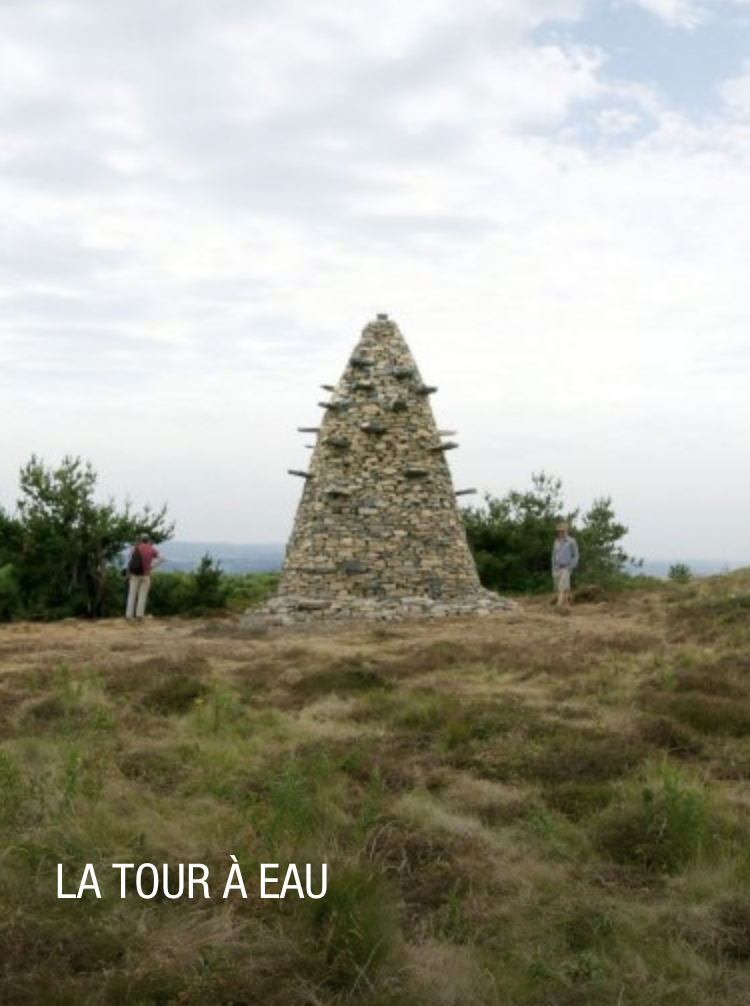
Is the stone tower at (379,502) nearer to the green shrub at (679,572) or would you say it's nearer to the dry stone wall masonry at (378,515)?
the dry stone wall masonry at (378,515)

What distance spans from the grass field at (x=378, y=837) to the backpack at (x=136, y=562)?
820 cm

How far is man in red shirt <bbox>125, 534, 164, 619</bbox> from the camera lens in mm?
20422

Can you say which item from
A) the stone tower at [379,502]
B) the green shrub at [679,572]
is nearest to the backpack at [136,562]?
the stone tower at [379,502]

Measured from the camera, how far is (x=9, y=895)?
5.31 metres

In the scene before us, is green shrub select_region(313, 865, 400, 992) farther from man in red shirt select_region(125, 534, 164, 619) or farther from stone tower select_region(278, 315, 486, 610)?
man in red shirt select_region(125, 534, 164, 619)

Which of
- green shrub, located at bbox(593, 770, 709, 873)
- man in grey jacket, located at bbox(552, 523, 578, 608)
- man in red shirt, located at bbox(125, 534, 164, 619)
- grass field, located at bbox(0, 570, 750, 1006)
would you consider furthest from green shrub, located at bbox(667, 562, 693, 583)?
green shrub, located at bbox(593, 770, 709, 873)

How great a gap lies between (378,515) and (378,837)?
1452 cm

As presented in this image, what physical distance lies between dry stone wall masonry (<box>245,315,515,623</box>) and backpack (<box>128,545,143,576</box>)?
2.44 metres

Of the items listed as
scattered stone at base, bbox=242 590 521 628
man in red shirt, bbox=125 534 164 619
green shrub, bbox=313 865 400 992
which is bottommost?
green shrub, bbox=313 865 400 992

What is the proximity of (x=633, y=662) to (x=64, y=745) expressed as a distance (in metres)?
6.86

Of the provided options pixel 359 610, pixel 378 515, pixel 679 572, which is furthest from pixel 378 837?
pixel 679 572

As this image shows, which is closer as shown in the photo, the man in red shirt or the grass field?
the grass field

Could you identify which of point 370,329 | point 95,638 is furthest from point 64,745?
point 370,329

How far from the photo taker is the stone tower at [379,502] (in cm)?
2066
